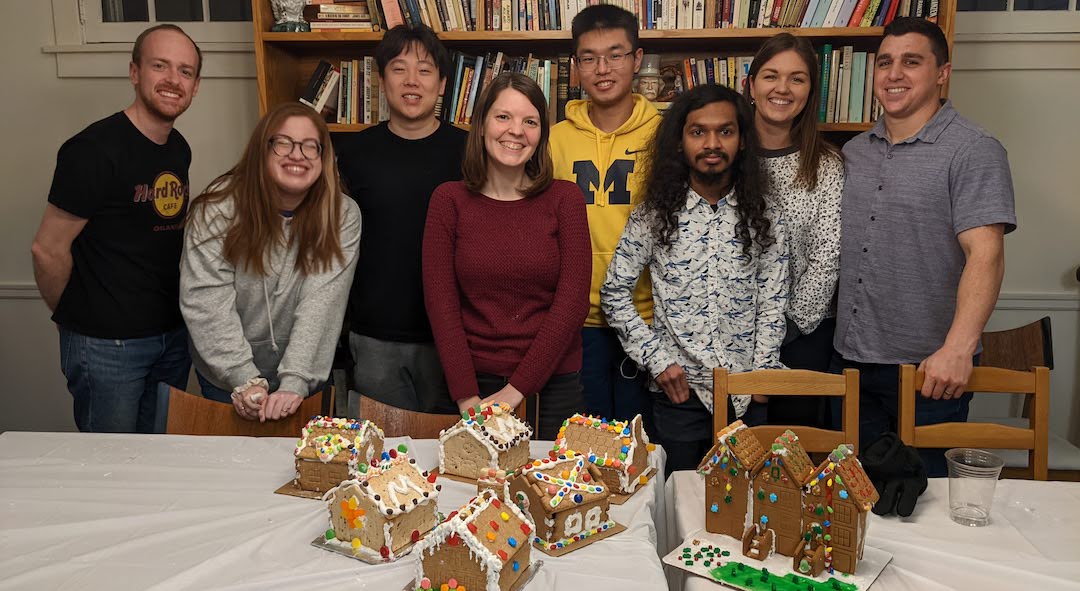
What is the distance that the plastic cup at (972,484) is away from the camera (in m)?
1.51

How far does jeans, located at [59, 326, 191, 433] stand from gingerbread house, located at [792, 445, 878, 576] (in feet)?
6.47

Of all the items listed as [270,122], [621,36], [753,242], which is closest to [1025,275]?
[753,242]

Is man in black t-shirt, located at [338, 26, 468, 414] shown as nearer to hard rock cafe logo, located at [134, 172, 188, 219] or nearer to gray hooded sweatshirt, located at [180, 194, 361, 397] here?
gray hooded sweatshirt, located at [180, 194, 361, 397]

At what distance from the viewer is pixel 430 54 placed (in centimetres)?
253

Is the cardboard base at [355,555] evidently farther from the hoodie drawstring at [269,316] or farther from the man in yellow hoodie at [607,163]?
the man in yellow hoodie at [607,163]

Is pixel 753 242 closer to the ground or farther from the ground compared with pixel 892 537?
farther from the ground

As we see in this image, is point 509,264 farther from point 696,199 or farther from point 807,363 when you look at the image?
point 807,363

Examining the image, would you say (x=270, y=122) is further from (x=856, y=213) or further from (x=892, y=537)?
(x=892, y=537)

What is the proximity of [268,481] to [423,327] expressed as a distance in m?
0.91

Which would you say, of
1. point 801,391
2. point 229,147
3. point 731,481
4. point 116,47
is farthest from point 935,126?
point 116,47

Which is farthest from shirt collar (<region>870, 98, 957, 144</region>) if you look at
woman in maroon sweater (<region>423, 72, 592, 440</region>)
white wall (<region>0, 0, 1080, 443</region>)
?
white wall (<region>0, 0, 1080, 443</region>)

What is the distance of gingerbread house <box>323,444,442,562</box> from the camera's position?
138cm

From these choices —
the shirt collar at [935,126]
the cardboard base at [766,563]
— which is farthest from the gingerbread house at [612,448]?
the shirt collar at [935,126]

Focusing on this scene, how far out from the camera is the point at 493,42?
3.19 meters
